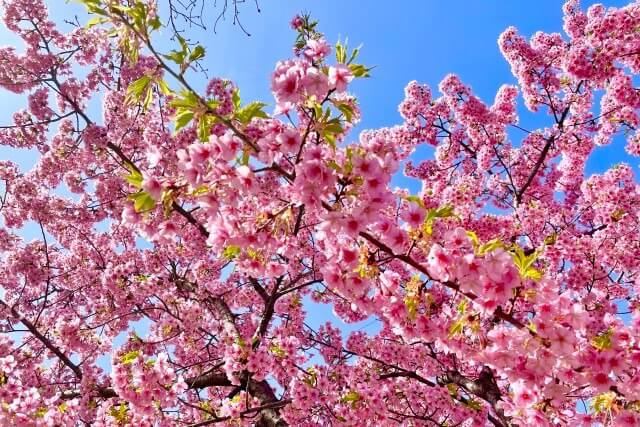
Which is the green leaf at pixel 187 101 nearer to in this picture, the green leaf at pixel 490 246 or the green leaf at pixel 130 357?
the green leaf at pixel 490 246

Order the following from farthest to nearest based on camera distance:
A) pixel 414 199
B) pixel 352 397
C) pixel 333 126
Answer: pixel 352 397, pixel 414 199, pixel 333 126

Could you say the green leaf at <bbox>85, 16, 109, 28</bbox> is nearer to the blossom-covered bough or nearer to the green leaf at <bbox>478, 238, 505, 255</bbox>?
the blossom-covered bough

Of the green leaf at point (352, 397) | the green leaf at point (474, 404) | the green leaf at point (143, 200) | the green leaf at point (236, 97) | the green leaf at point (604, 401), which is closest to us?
the green leaf at point (143, 200)

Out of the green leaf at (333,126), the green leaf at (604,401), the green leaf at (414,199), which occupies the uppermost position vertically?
the green leaf at (333,126)

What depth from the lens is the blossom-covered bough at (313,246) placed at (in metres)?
2.84

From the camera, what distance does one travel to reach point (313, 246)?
883 cm

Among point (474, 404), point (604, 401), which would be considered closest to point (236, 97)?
point (604, 401)

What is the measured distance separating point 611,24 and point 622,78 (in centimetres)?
142

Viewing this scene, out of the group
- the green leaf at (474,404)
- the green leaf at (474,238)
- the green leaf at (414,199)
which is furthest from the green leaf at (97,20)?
the green leaf at (474,404)

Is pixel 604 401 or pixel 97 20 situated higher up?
pixel 97 20

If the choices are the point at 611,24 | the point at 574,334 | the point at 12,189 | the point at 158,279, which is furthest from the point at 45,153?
the point at 611,24

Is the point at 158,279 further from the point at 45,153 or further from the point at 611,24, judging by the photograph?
the point at 611,24

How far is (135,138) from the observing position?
9.23 metres

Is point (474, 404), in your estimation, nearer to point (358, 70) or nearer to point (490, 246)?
point (490, 246)
